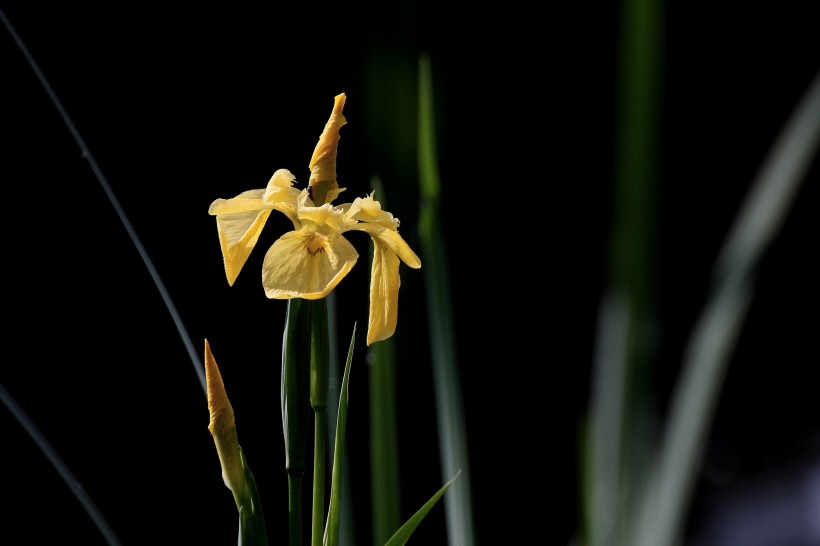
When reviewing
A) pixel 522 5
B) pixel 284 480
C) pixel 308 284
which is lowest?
pixel 284 480

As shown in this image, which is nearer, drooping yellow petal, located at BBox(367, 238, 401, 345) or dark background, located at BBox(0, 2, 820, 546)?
drooping yellow petal, located at BBox(367, 238, 401, 345)

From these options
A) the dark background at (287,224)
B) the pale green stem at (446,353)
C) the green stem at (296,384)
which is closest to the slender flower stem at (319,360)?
the green stem at (296,384)

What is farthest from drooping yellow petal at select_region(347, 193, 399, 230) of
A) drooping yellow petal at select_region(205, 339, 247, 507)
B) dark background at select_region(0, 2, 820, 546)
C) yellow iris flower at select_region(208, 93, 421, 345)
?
→ dark background at select_region(0, 2, 820, 546)

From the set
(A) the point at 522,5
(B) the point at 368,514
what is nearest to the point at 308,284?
(B) the point at 368,514

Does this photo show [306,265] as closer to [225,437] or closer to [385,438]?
[225,437]

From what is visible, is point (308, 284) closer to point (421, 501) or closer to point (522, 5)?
point (421, 501)

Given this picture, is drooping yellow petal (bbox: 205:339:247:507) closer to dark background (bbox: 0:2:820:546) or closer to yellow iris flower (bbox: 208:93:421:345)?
yellow iris flower (bbox: 208:93:421:345)

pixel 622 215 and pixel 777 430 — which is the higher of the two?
pixel 622 215
